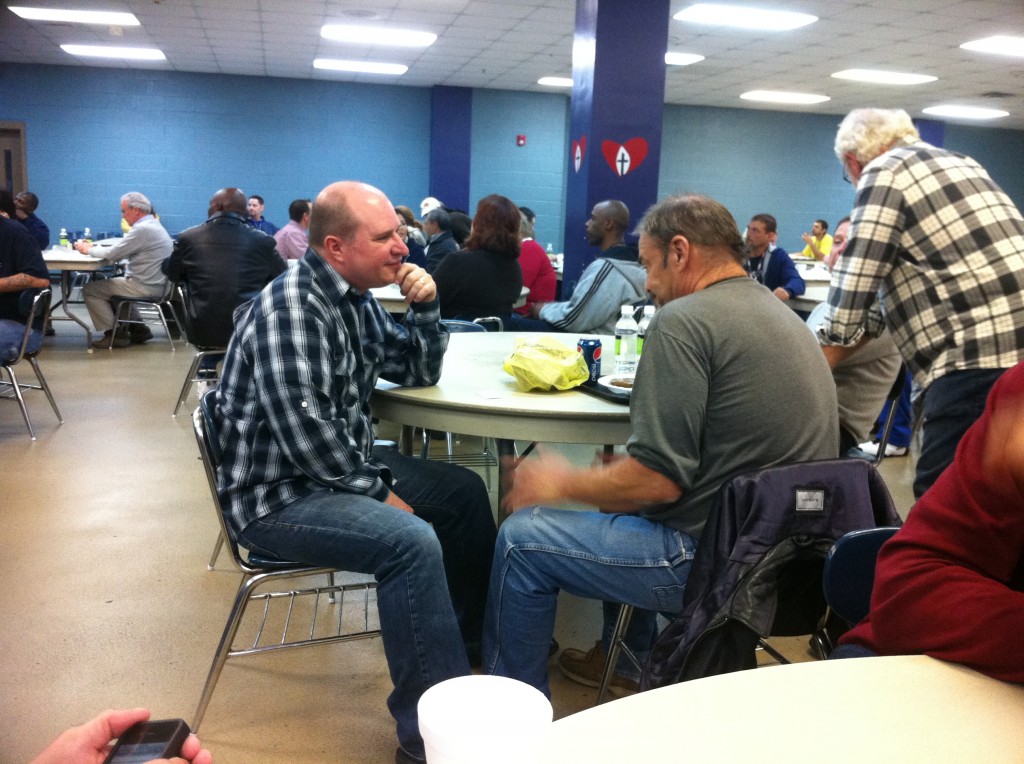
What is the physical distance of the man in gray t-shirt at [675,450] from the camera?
169 centimetres

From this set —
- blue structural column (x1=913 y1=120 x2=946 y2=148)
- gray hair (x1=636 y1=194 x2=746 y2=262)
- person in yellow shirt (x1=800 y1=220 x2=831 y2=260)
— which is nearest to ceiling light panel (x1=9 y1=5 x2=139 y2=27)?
person in yellow shirt (x1=800 y1=220 x2=831 y2=260)

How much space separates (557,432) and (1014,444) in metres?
Result: 1.34

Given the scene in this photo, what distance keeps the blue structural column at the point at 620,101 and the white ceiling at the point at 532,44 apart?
1.65m

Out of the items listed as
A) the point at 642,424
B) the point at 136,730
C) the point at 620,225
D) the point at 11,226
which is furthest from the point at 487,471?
the point at 136,730

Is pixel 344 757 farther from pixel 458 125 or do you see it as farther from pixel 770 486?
pixel 458 125

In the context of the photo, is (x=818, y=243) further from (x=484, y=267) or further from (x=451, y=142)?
(x=484, y=267)

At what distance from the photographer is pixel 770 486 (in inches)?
58.6

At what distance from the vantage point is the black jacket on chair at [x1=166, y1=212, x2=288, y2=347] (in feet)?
17.0

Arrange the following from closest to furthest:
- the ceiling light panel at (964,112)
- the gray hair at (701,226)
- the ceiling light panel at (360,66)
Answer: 1. the gray hair at (701,226)
2. the ceiling light panel at (360,66)
3. the ceiling light panel at (964,112)

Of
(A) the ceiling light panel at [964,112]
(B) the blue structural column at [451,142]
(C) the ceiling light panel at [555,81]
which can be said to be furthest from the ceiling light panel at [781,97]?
(B) the blue structural column at [451,142]

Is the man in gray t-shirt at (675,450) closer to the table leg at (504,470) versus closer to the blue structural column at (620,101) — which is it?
the table leg at (504,470)

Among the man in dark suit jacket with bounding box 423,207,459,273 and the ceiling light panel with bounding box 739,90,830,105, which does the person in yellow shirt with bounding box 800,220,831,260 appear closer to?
the ceiling light panel with bounding box 739,90,830,105

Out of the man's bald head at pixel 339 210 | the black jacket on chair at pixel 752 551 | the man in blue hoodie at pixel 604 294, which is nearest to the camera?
the black jacket on chair at pixel 752 551

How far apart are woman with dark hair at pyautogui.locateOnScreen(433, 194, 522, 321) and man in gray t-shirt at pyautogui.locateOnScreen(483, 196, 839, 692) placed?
8.84 feet
